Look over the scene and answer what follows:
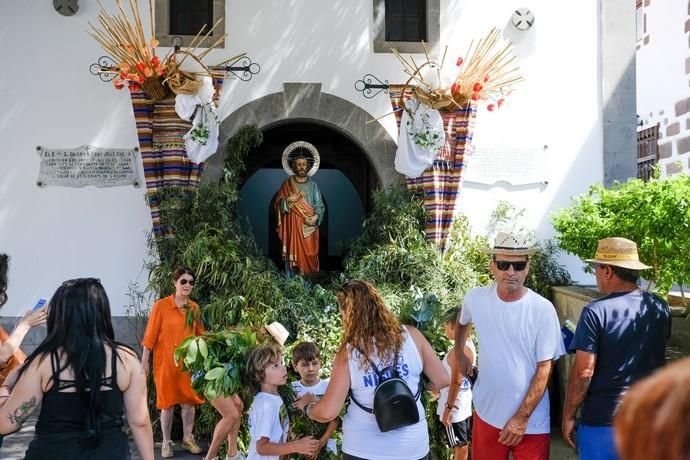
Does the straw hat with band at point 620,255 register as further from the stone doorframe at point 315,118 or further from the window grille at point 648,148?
→ the window grille at point 648,148

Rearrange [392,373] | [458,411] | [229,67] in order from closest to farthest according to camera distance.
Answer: [392,373]
[458,411]
[229,67]

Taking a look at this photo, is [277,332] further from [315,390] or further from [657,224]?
[657,224]

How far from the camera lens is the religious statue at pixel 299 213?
27.1 feet

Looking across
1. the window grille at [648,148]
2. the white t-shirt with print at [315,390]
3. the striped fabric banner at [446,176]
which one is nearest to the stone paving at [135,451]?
the white t-shirt with print at [315,390]

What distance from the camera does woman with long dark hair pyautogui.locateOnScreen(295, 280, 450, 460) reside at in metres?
3.39

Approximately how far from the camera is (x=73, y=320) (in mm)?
3082

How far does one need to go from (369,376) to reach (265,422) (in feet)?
2.89

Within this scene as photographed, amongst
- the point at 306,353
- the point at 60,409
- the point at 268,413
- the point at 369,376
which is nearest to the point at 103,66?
the point at 306,353

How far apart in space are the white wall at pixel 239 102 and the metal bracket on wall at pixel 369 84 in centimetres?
7

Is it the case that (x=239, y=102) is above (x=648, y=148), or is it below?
above

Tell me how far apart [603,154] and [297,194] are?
11.4 feet

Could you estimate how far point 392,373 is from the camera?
339 centimetres

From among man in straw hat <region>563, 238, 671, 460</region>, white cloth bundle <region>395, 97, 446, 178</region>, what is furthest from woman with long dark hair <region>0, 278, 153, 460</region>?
white cloth bundle <region>395, 97, 446, 178</region>

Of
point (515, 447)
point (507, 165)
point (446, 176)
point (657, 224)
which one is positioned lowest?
point (515, 447)
